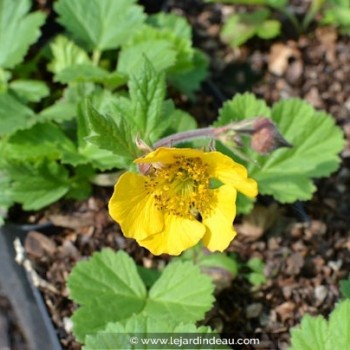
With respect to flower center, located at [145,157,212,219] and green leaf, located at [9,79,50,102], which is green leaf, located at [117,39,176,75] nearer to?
green leaf, located at [9,79,50,102]

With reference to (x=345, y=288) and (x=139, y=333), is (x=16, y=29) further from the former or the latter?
(x=345, y=288)

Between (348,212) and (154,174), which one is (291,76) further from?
(154,174)

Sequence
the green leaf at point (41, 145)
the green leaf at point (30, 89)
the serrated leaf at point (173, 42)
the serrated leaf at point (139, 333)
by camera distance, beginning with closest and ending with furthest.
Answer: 1. the serrated leaf at point (139, 333)
2. the green leaf at point (41, 145)
3. the green leaf at point (30, 89)
4. the serrated leaf at point (173, 42)

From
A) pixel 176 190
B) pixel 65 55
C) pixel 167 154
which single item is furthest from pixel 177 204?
pixel 65 55

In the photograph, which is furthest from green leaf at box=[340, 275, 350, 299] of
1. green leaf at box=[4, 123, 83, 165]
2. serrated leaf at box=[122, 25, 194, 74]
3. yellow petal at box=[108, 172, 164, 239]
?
serrated leaf at box=[122, 25, 194, 74]

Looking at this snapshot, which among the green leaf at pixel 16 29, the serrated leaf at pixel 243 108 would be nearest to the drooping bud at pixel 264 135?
the serrated leaf at pixel 243 108

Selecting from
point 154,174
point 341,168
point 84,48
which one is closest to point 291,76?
point 341,168

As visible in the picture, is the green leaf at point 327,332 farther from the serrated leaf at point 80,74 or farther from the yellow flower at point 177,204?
the serrated leaf at point 80,74
